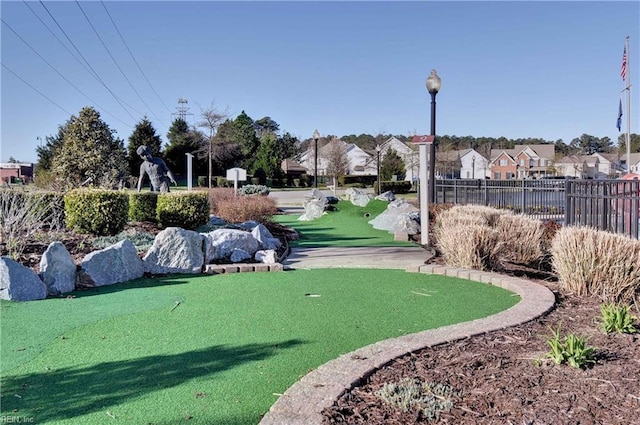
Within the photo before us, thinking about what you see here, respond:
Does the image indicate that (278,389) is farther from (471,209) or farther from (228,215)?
(228,215)

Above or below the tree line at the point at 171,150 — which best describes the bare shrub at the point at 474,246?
below

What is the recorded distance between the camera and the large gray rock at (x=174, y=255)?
755 cm

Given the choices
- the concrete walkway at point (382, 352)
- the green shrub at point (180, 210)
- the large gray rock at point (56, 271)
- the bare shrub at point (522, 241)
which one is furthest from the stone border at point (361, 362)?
the green shrub at point (180, 210)

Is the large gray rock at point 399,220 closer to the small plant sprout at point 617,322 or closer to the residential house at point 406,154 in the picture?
the small plant sprout at point 617,322

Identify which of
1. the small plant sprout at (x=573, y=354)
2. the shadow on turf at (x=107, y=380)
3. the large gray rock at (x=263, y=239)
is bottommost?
the shadow on turf at (x=107, y=380)

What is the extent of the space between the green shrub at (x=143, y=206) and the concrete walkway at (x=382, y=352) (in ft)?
22.3

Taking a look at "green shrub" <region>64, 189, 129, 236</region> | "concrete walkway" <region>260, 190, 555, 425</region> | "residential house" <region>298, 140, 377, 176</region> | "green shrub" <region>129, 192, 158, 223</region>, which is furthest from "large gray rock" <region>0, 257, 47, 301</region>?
"residential house" <region>298, 140, 377, 176</region>

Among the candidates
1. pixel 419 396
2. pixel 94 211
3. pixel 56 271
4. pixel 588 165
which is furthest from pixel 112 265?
pixel 588 165

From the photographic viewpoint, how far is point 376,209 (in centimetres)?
1788

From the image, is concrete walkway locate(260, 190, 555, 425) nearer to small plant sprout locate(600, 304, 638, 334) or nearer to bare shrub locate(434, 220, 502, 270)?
bare shrub locate(434, 220, 502, 270)

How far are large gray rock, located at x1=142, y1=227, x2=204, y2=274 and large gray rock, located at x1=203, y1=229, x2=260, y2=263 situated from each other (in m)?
0.27

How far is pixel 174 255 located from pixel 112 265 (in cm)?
95

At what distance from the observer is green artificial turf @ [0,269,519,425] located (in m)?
3.03

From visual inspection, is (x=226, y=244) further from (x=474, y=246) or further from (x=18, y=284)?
(x=474, y=246)
